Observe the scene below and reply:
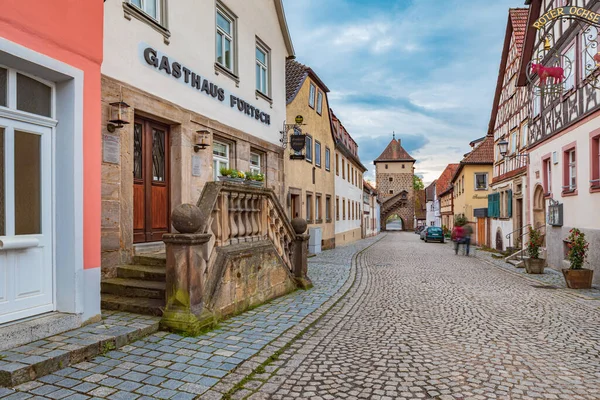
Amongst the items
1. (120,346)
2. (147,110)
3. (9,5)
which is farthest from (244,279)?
(9,5)

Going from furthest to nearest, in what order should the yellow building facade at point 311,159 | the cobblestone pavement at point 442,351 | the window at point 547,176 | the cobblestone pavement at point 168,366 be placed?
the yellow building facade at point 311,159
the window at point 547,176
the cobblestone pavement at point 442,351
the cobblestone pavement at point 168,366

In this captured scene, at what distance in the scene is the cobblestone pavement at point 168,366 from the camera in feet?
12.4

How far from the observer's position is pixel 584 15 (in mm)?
8773

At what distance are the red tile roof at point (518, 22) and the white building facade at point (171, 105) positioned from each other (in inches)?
542

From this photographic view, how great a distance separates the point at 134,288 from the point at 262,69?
27.1ft

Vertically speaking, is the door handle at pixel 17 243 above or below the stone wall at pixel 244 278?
above

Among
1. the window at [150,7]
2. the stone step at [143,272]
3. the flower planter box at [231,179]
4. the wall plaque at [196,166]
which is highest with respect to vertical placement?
the window at [150,7]

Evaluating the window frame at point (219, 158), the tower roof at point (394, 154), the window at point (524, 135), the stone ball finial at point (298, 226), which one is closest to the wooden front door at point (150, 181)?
the window frame at point (219, 158)

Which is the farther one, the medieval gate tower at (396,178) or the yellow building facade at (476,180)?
the medieval gate tower at (396,178)

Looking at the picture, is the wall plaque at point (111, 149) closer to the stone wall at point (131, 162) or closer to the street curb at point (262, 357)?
the stone wall at point (131, 162)

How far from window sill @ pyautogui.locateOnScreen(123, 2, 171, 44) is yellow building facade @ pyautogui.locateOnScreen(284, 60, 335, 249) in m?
6.63

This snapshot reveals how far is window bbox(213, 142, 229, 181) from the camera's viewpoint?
1008cm

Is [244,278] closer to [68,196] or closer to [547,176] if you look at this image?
[68,196]

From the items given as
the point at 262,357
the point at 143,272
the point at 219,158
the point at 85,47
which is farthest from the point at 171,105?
the point at 262,357
